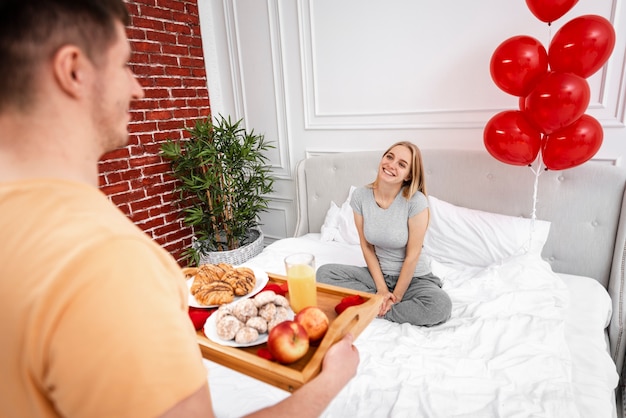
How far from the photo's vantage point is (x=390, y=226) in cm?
189

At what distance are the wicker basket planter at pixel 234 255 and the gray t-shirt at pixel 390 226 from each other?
1191mm

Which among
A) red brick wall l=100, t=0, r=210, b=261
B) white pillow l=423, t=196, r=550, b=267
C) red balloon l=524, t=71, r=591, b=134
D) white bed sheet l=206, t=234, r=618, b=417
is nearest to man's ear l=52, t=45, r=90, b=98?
white bed sheet l=206, t=234, r=618, b=417

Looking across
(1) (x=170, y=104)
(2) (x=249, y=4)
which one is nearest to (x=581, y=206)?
(2) (x=249, y=4)

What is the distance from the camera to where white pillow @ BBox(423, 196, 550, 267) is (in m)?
2.00

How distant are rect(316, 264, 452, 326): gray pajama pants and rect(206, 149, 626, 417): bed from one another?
52 millimetres

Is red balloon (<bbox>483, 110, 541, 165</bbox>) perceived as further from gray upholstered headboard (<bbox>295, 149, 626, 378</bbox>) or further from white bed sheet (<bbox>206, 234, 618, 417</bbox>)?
white bed sheet (<bbox>206, 234, 618, 417</bbox>)

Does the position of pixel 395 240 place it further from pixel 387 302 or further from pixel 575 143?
pixel 575 143

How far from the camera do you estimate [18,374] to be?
1.50 ft

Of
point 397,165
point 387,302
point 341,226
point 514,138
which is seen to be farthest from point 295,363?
point 341,226

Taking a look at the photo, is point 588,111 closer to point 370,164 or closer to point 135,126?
point 370,164

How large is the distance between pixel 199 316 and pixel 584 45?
1.79 m

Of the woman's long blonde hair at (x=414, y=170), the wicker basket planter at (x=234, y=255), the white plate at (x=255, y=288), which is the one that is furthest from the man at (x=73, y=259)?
the wicker basket planter at (x=234, y=255)

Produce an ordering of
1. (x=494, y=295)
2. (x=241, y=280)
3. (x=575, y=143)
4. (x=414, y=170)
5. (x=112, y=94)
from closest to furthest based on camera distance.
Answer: (x=112, y=94) < (x=241, y=280) < (x=575, y=143) < (x=494, y=295) < (x=414, y=170)

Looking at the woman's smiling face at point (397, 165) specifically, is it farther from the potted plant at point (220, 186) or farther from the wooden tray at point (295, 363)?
the potted plant at point (220, 186)
